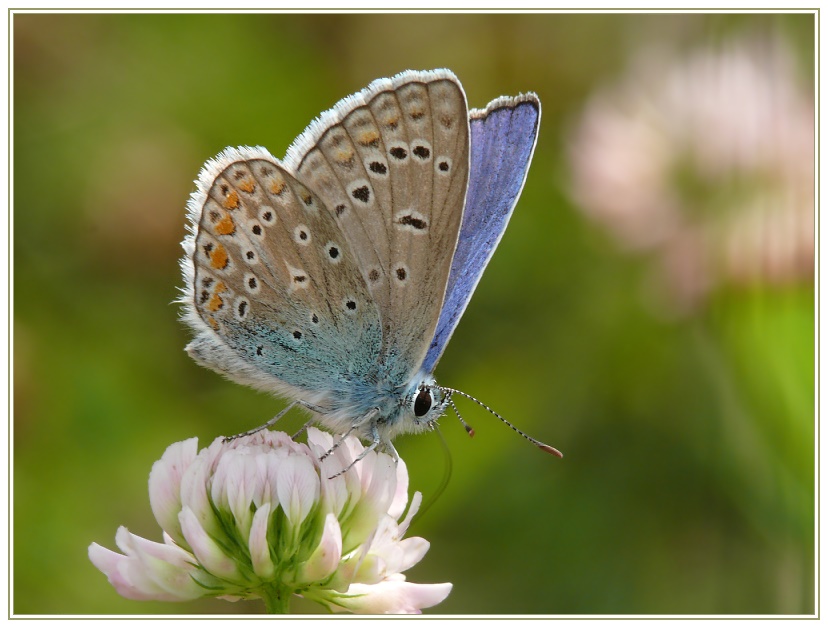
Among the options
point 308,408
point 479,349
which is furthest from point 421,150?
point 479,349

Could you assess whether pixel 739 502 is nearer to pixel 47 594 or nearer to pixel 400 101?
pixel 400 101

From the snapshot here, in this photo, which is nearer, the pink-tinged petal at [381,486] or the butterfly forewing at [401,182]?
the pink-tinged petal at [381,486]

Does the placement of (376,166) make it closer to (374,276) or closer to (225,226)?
(374,276)

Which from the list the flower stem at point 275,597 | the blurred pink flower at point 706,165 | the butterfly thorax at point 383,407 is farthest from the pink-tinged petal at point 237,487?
the blurred pink flower at point 706,165

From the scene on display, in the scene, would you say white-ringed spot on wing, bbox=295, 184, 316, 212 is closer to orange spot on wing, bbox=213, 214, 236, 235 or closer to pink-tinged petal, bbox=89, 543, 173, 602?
orange spot on wing, bbox=213, 214, 236, 235

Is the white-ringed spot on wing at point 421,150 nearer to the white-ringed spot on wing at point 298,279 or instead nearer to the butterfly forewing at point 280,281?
the butterfly forewing at point 280,281

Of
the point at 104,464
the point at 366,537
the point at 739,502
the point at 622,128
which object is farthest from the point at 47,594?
→ the point at 622,128

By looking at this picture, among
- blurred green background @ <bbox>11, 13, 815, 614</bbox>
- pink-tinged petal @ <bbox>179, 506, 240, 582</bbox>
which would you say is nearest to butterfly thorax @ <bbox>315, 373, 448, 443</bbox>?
pink-tinged petal @ <bbox>179, 506, 240, 582</bbox>
